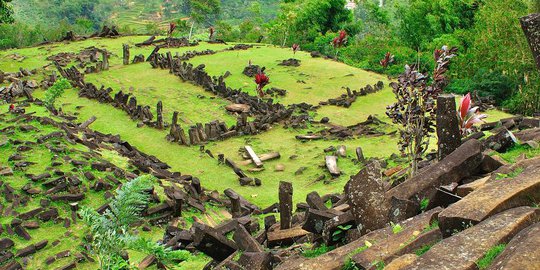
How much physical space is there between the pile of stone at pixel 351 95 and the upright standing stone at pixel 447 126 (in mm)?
13173

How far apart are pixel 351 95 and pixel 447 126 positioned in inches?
559

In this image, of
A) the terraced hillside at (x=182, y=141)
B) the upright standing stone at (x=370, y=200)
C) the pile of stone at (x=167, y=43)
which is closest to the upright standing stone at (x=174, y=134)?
Answer: the terraced hillside at (x=182, y=141)

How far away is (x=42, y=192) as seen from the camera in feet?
32.0

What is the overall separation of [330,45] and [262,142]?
1854 centimetres

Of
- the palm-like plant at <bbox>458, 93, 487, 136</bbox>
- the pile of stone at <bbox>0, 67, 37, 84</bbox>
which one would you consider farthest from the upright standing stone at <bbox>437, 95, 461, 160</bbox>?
the pile of stone at <bbox>0, 67, 37, 84</bbox>

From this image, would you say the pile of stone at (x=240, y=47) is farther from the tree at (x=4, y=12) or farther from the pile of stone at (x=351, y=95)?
the tree at (x=4, y=12)

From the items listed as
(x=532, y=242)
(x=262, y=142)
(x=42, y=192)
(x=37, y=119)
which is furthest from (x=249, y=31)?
(x=532, y=242)

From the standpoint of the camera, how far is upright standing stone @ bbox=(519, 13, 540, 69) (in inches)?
228

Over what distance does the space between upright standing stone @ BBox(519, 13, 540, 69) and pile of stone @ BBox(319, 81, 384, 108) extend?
46.5 feet

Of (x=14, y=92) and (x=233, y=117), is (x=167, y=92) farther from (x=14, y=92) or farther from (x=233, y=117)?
(x=14, y=92)

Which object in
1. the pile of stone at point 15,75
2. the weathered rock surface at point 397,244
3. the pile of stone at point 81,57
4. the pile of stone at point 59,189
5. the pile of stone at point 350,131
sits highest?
the weathered rock surface at point 397,244

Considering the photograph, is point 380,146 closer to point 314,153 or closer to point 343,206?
point 314,153

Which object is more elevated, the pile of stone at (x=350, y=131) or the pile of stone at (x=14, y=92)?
the pile of stone at (x=350, y=131)

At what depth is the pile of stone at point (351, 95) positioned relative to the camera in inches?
803
